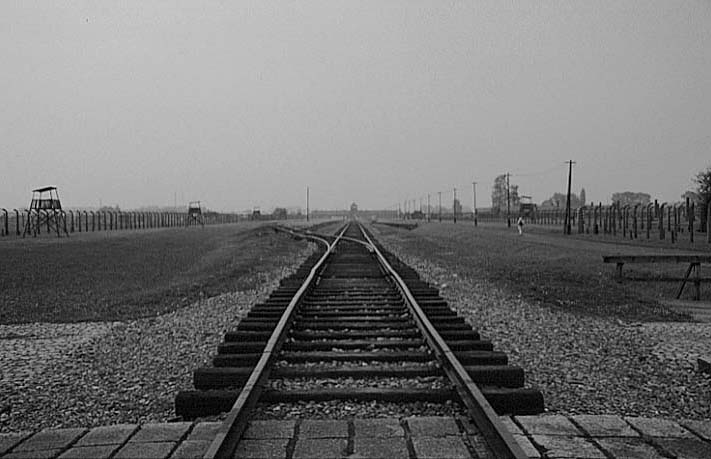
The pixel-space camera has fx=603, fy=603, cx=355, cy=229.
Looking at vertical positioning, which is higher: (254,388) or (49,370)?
(254,388)

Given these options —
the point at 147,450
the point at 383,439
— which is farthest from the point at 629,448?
the point at 147,450

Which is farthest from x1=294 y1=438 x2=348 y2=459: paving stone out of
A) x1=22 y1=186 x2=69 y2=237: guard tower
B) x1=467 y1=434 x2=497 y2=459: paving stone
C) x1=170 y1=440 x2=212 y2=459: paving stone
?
x1=22 y1=186 x2=69 y2=237: guard tower

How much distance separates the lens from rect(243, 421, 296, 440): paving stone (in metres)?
3.66

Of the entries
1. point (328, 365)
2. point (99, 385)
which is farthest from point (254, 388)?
point (99, 385)

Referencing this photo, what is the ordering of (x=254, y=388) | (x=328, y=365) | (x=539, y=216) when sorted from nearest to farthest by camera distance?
Result: (x=254, y=388) → (x=328, y=365) → (x=539, y=216)

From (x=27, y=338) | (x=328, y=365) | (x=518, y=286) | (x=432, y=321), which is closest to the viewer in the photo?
(x=328, y=365)

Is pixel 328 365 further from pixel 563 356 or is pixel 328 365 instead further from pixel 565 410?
pixel 563 356

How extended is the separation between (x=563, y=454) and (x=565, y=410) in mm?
1022

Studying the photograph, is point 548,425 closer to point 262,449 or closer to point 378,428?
point 378,428

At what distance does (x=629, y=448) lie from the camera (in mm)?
3555

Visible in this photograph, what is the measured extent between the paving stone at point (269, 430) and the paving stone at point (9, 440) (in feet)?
4.73

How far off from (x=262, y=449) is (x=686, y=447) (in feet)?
8.22

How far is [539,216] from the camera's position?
241 ft

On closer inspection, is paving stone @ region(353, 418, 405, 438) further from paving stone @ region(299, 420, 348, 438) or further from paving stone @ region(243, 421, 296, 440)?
paving stone @ region(243, 421, 296, 440)
